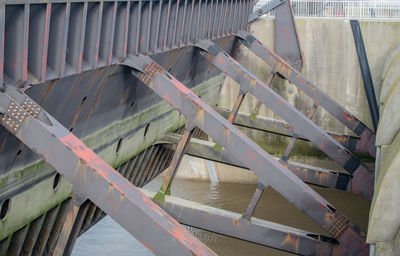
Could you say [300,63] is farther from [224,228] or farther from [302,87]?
[224,228]

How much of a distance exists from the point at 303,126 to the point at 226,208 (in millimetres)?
6236

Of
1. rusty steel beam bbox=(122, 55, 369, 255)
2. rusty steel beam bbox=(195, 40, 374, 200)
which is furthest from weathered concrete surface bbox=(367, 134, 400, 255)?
rusty steel beam bbox=(195, 40, 374, 200)

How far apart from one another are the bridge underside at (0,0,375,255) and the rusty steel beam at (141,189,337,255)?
0.05ft

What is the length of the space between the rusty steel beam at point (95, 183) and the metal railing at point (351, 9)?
41.7ft

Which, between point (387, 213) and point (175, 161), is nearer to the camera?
point (387, 213)

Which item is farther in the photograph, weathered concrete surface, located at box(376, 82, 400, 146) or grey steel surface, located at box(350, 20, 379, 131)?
grey steel surface, located at box(350, 20, 379, 131)

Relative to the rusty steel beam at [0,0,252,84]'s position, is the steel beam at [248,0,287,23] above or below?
below

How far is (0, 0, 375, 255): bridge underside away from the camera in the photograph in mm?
5180

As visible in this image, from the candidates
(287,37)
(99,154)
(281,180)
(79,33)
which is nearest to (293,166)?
(281,180)

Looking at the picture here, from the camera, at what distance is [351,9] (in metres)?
17.0

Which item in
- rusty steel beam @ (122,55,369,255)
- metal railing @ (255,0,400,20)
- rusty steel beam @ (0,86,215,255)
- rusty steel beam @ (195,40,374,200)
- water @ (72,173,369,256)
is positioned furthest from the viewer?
metal railing @ (255,0,400,20)

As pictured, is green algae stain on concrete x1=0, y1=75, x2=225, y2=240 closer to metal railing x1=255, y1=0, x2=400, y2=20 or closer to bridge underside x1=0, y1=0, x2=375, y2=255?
bridge underside x1=0, y1=0, x2=375, y2=255

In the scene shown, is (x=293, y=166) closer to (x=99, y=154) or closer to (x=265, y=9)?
(x=99, y=154)

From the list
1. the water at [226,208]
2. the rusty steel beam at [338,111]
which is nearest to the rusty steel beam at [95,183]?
the rusty steel beam at [338,111]
